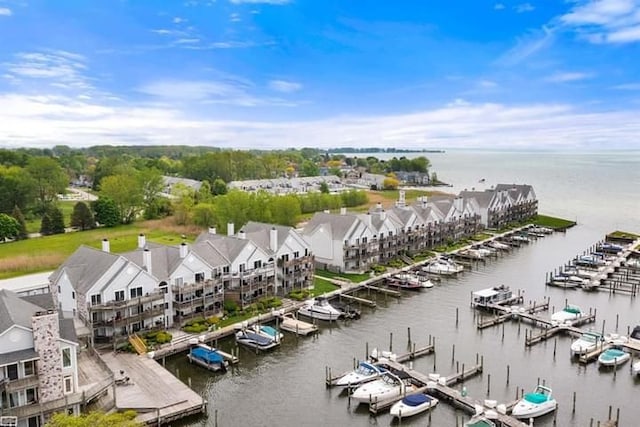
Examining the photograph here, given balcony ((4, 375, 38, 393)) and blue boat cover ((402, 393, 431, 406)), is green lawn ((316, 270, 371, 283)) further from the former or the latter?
balcony ((4, 375, 38, 393))

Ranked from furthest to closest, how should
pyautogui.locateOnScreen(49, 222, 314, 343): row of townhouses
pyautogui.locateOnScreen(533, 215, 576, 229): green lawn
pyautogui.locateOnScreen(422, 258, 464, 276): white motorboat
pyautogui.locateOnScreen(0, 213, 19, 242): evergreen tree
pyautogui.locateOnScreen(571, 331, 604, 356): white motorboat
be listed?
1. pyautogui.locateOnScreen(533, 215, 576, 229): green lawn
2. pyautogui.locateOnScreen(0, 213, 19, 242): evergreen tree
3. pyautogui.locateOnScreen(422, 258, 464, 276): white motorboat
4. pyautogui.locateOnScreen(571, 331, 604, 356): white motorboat
5. pyautogui.locateOnScreen(49, 222, 314, 343): row of townhouses

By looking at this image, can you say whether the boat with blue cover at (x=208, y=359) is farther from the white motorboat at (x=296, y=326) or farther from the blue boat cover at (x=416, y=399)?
the blue boat cover at (x=416, y=399)

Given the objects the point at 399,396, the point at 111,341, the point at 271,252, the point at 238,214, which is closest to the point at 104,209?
the point at 238,214

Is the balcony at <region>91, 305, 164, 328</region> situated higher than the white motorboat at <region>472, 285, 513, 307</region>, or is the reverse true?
the balcony at <region>91, 305, 164, 328</region>

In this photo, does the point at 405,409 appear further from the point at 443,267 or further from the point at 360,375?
the point at 443,267

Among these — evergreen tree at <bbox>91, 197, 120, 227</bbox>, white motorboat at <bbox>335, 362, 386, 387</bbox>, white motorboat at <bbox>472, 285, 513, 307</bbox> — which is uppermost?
evergreen tree at <bbox>91, 197, 120, 227</bbox>

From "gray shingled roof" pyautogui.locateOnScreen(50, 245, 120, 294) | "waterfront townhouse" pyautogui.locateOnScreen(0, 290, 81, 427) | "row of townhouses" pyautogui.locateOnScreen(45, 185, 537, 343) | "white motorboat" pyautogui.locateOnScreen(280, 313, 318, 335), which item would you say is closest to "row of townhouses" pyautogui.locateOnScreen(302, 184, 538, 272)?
"row of townhouses" pyautogui.locateOnScreen(45, 185, 537, 343)

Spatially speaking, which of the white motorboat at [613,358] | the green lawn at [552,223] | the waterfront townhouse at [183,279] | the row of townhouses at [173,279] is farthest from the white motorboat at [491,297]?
the green lawn at [552,223]
